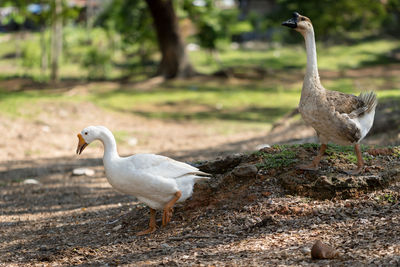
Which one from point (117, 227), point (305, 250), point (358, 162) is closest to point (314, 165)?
point (358, 162)

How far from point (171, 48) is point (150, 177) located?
1619 centimetres

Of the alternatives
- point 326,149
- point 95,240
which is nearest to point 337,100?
point 326,149

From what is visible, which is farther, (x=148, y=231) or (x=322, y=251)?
(x=148, y=231)

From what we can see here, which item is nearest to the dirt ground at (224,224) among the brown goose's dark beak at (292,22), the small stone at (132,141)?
the brown goose's dark beak at (292,22)

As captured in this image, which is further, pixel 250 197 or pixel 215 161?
pixel 215 161

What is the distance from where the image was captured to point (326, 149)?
225 inches

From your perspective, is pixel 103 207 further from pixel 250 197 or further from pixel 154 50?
pixel 154 50

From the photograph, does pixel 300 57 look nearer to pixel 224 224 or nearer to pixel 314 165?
pixel 314 165

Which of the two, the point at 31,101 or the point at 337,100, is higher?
the point at 337,100

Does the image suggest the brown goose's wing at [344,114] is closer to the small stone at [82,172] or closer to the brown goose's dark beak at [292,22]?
the brown goose's dark beak at [292,22]

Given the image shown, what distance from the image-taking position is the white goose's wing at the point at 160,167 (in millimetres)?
4973

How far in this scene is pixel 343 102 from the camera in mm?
5207

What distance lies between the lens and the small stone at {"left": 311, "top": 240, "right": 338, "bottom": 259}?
3924mm

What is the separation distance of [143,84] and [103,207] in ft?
42.0
